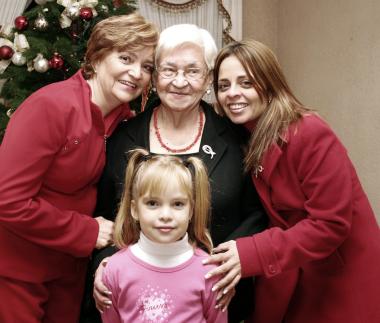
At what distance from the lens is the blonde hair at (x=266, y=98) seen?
190 cm

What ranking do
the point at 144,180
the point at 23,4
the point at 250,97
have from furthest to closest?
the point at 23,4 < the point at 250,97 < the point at 144,180

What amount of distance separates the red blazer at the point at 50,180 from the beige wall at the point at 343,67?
222 centimetres

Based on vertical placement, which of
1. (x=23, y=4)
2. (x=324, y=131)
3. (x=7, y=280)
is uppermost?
(x=23, y=4)

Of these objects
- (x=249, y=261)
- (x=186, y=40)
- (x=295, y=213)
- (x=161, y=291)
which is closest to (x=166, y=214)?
(x=161, y=291)

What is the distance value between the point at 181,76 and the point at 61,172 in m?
0.62

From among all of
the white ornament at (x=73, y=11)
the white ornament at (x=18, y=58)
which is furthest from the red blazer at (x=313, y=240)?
the white ornament at (x=18, y=58)

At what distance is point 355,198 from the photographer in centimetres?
198

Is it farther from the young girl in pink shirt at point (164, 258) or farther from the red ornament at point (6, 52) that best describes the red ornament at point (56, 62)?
the young girl in pink shirt at point (164, 258)

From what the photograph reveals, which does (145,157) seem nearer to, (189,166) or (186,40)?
(189,166)

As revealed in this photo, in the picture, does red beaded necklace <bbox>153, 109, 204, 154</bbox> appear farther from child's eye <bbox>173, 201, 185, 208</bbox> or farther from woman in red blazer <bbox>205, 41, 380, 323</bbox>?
child's eye <bbox>173, 201, 185, 208</bbox>

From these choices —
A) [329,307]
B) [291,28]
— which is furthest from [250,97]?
[291,28]

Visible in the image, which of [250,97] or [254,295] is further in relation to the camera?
[254,295]

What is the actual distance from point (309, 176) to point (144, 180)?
63cm

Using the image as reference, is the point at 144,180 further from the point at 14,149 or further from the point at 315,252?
the point at 315,252
